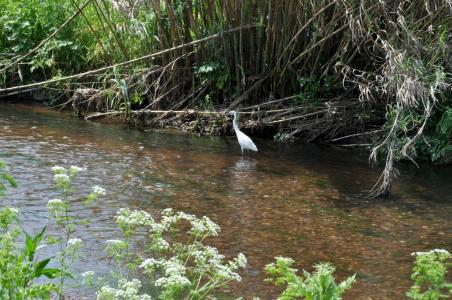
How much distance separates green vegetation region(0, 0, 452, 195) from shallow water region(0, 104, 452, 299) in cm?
53

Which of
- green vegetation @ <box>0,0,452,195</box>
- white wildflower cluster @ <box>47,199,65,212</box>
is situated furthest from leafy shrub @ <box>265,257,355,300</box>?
green vegetation @ <box>0,0,452,195</box>

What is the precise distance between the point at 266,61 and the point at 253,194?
337cm

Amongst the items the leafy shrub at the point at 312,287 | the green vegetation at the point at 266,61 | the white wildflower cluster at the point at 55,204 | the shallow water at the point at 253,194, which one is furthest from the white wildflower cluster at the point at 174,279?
the green vegetation at the point at 266,61

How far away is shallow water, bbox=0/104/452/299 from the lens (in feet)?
21.5

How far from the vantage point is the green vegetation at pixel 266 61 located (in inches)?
375

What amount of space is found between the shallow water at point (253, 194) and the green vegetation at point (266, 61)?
53 centimetres

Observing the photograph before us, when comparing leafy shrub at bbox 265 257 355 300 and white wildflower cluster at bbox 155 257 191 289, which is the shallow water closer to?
leafy shrub at bbox 265 257 355 300

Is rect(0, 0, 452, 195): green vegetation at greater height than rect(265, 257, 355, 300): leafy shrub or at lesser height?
greater

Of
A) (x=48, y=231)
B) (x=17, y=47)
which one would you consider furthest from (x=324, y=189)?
(x=17, y=47)

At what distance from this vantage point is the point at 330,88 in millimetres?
11281

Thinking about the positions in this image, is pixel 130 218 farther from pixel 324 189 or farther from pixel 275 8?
pixel 275 8

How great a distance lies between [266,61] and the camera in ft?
37.5

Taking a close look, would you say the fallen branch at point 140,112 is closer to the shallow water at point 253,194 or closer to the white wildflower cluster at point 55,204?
the shallow water at point 253,194

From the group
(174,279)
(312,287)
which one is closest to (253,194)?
(312,287)
